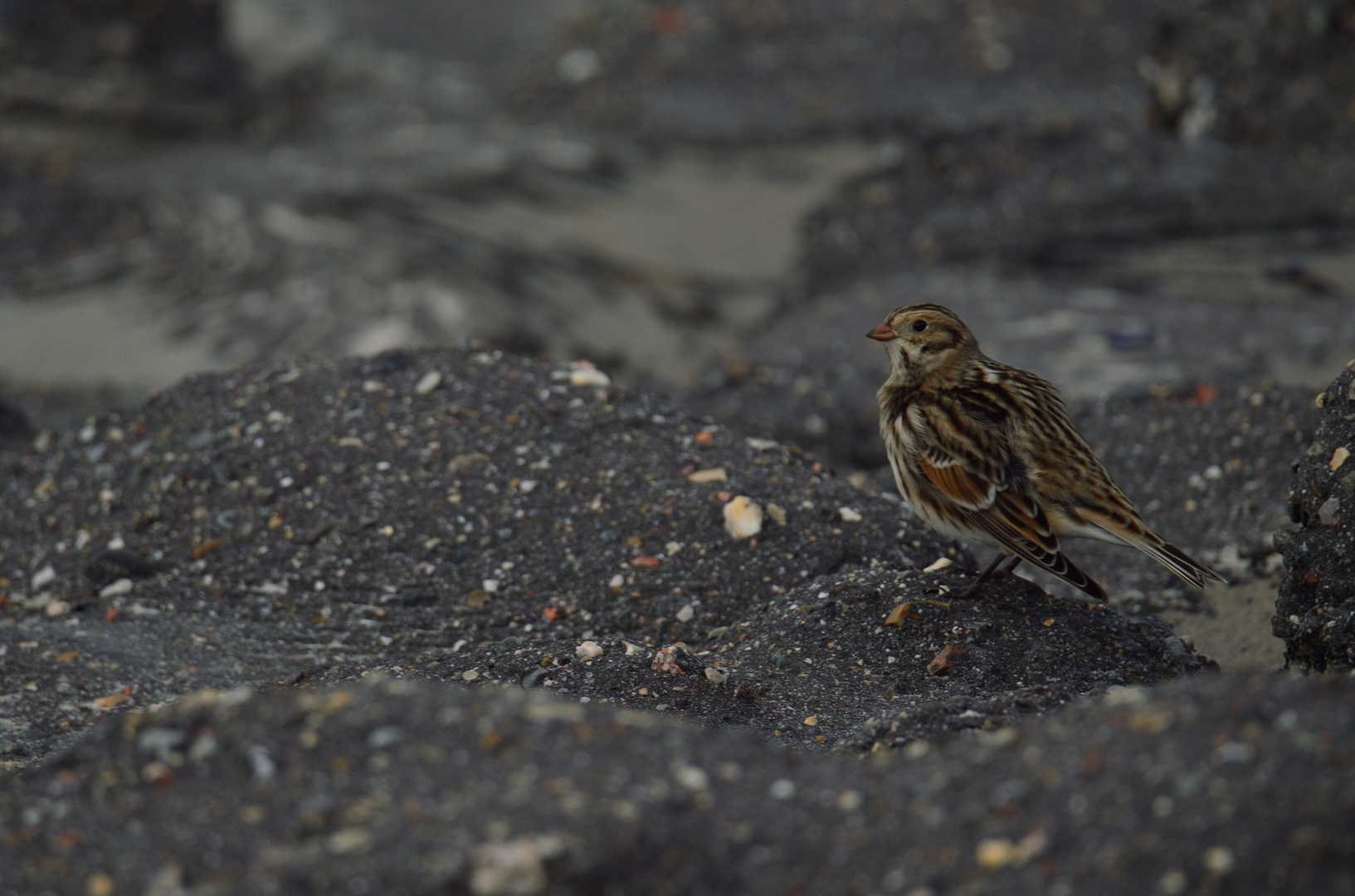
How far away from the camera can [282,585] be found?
196 inches

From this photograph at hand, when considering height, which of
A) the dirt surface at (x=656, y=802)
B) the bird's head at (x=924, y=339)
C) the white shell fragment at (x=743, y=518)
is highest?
the bird's head at (x=924, y=339)

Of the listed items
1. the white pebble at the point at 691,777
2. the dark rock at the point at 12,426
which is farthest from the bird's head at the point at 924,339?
the dark rock at the point at 12,426

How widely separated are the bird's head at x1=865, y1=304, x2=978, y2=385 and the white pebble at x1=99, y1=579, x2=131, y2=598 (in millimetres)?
3019

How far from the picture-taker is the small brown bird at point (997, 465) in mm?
4055

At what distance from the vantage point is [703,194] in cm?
1162

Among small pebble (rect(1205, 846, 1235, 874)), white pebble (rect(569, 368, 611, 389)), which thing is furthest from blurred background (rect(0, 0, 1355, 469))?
small pebble (rect(1205, 846, 1235, 874))

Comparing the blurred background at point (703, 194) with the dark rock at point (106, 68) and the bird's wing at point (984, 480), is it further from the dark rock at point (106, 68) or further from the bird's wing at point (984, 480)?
the bird's wing at point (984, 480)

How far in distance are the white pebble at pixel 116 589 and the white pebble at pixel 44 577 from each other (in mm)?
276

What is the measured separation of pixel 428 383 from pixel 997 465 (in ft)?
9.03

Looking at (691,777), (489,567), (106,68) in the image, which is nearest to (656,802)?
(691,777)

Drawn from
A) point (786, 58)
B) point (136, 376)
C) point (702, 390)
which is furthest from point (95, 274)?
point (786, 58)

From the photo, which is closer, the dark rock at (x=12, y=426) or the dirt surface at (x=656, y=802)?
the dirt surface at (x=656, y=802)

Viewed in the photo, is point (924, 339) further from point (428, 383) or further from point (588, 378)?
point (428, 383)

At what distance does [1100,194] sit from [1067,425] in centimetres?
682
